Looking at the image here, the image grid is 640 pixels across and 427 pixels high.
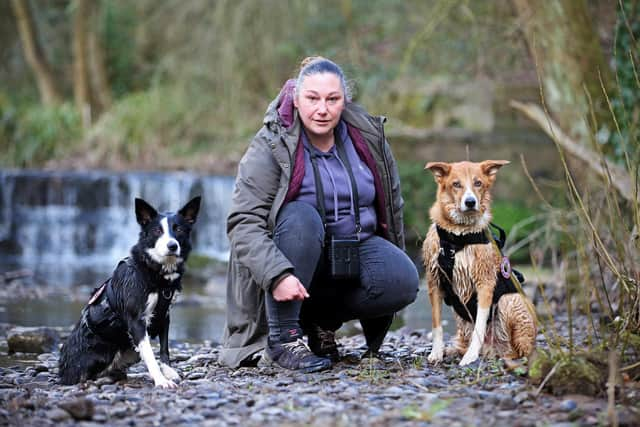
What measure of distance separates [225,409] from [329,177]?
1.52 meters

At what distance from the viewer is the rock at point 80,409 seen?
3.27 metres

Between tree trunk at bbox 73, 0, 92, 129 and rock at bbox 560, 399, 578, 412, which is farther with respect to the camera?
tree trunk at bbox 73, 0, 92, 129

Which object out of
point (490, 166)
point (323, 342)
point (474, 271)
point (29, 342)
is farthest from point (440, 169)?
point (29, 342)

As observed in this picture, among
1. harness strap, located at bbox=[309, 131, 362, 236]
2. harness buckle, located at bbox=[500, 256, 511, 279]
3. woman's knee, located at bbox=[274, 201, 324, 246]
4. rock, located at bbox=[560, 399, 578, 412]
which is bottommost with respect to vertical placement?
rock, located at bbox=[560, 399, 578, 412]

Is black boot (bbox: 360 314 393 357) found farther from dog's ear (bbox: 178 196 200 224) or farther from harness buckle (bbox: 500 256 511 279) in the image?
dog's ear (bbox: 178 196 200 224)

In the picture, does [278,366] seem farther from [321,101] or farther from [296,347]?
[321,101]

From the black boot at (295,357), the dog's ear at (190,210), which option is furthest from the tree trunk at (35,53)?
the black boot at (295,357)

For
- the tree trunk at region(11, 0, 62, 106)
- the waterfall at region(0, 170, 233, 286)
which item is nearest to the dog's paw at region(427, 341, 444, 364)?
the waterfall at region(0, 170, 233, 286)

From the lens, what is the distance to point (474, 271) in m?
4.34

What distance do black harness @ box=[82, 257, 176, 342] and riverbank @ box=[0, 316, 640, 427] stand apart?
0.26m

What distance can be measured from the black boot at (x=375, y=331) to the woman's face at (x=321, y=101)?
46.4 inches

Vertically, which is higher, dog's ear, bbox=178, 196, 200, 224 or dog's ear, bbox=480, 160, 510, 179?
dog's ear, bbox=480, 160, 510, 179

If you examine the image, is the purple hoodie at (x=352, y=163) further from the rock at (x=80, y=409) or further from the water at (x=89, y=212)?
the water at (x=89, y=212)

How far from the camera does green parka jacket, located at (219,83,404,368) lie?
13.7 feet
